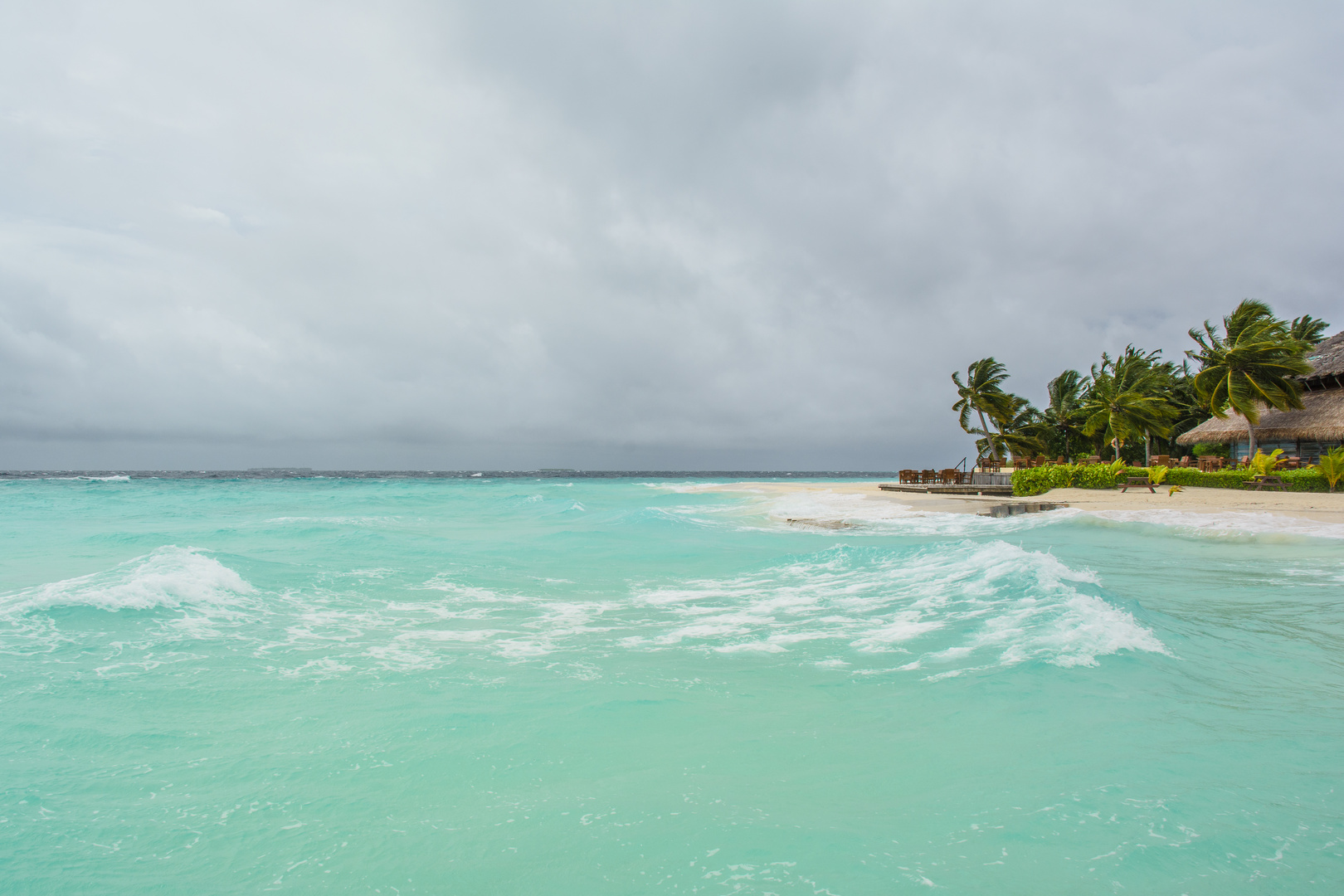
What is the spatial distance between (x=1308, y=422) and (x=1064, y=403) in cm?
1756

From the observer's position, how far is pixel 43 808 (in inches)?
158

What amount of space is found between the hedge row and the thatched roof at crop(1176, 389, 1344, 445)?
5.43 meters

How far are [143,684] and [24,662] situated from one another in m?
1.86

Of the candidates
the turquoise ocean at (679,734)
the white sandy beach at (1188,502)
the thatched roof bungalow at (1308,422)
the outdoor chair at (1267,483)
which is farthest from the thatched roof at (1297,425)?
the turquoise ocean at (679,734)

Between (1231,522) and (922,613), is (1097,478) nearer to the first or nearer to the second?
(1231,522)

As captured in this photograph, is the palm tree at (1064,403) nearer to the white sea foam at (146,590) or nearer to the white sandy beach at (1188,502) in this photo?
the white sandy beach at (1188,502)

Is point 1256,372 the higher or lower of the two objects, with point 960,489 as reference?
higher

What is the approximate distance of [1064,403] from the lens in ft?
155

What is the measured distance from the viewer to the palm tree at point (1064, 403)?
153ft

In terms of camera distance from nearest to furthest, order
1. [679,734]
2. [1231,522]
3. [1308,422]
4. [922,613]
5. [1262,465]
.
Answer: [679,734]
[922,613]
[1231,522]
[1262,465]
[1308,422]

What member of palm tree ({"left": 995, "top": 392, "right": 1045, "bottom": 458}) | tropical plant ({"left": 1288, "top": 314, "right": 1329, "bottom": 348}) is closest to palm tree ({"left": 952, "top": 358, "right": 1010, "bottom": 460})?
palm tree ({"left": 995, "top": 392, "right": 1045, "bottom": 458})

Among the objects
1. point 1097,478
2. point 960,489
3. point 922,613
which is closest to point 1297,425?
point 1097,478

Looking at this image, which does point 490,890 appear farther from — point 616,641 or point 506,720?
point 616,641

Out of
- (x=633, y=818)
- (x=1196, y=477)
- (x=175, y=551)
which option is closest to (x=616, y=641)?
(x=633, y=818)
